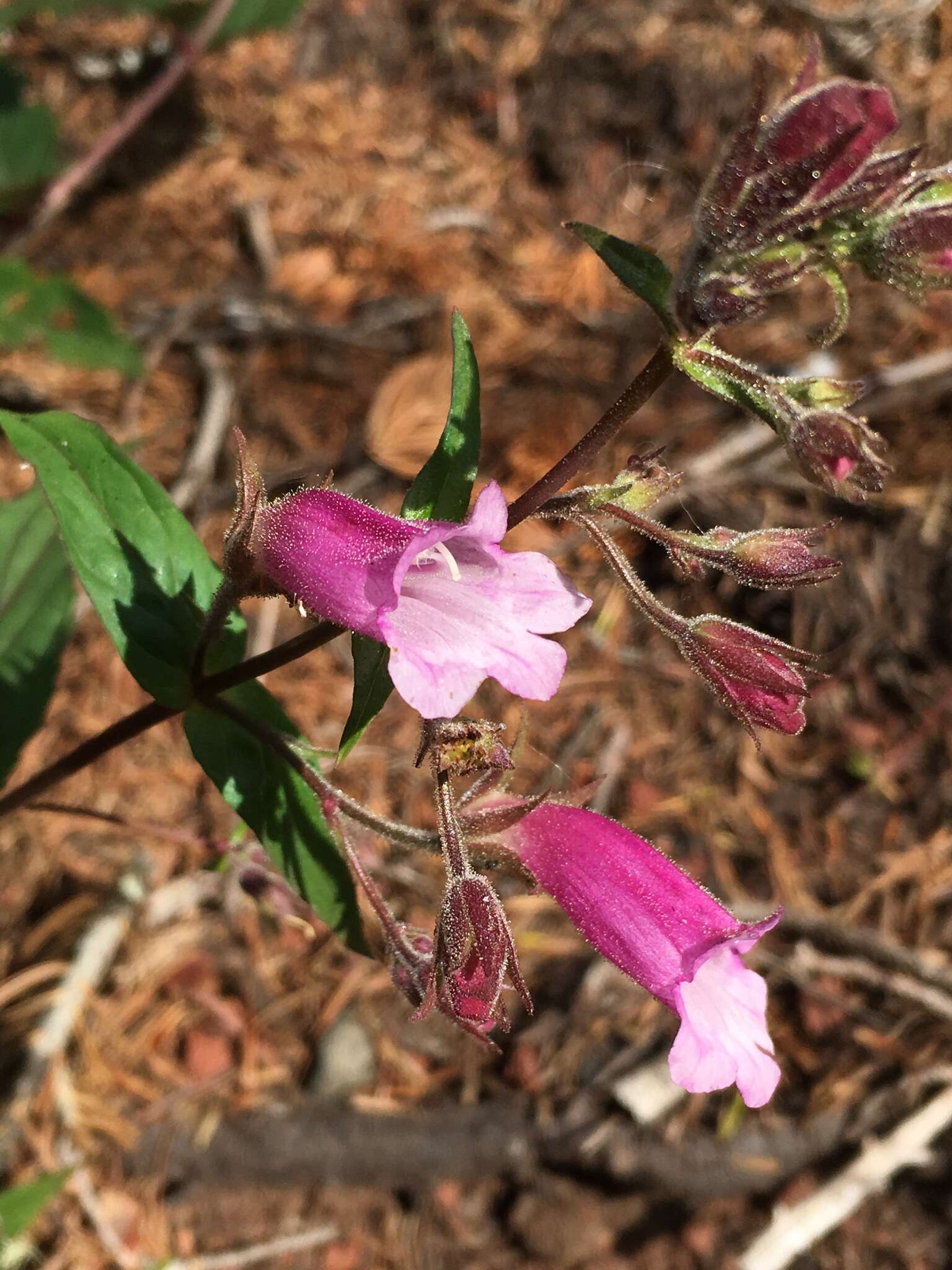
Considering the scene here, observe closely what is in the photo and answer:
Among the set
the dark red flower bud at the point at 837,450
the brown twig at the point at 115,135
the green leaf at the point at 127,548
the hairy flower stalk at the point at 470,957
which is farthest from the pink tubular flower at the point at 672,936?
the brown twig at the point at 115,135

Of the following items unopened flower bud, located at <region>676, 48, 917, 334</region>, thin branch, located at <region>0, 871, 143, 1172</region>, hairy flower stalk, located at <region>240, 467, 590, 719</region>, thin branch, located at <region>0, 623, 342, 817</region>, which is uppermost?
unopened flower bud, located at <region>676, 48, 917, 334</region>

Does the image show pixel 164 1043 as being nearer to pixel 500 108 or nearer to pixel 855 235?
pixel 855 235

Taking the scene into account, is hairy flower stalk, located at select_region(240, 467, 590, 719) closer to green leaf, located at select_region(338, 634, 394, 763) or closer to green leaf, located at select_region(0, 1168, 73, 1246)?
green leaf, located at select_region(338, 634, 394, 763)

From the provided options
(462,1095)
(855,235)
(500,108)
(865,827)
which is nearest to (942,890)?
(865,827)

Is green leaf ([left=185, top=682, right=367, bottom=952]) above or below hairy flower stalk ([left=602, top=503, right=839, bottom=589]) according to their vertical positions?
below

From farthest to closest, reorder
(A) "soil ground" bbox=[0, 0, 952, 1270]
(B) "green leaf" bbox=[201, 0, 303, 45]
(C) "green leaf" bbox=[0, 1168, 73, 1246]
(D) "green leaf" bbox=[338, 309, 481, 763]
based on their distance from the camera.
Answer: (B) "green leaf" bbox=[201, 0, 303, 45] → (A) "soil ground" bbox=[0, 0, 952, 1270] → (C) "green leaf" bbox=[0, 1168, 73, 1246] → (D) "green leaf" bbox=[338, 309, 481, 763]

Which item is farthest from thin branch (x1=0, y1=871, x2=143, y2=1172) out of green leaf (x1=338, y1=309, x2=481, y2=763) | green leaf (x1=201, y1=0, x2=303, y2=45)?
green leaf (x1=201, y1=0, x2=303, y2=45)
